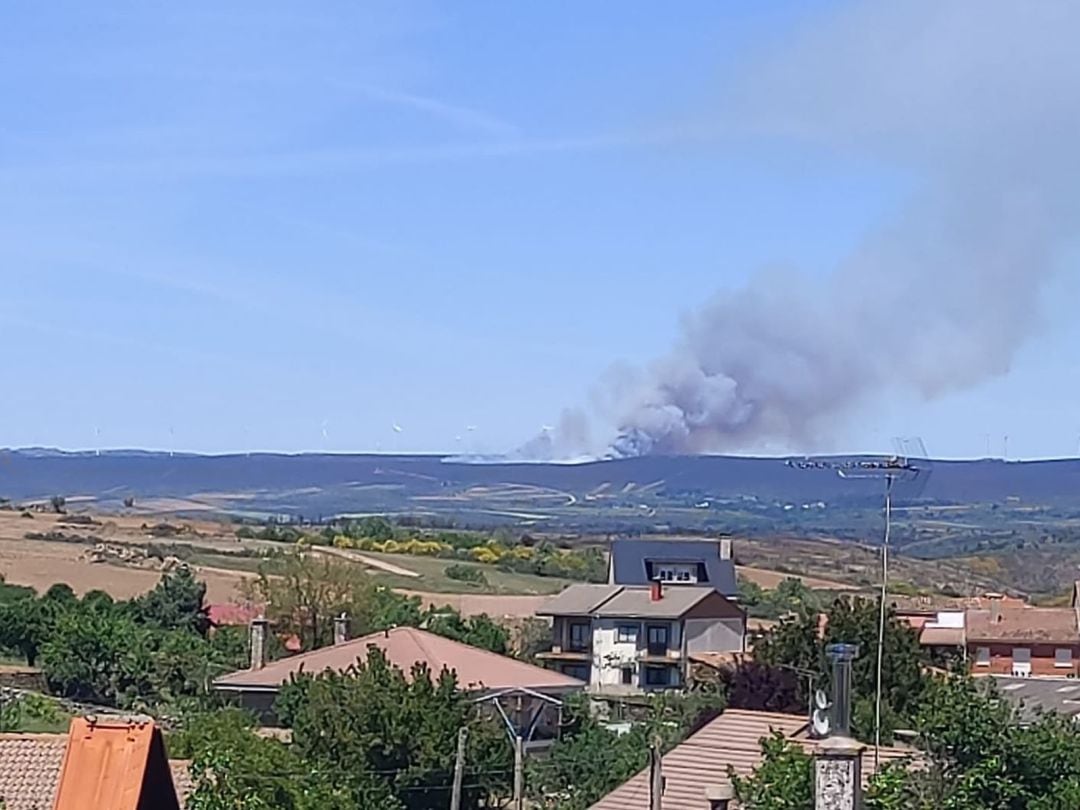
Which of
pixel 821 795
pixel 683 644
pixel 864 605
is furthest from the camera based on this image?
pixel 683 644

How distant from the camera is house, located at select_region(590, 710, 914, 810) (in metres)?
21.1

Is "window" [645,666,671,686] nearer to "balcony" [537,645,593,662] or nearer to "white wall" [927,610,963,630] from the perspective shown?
"balcony" [537,645,593,662]

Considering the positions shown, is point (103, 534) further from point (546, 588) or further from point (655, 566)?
point (655, 566)

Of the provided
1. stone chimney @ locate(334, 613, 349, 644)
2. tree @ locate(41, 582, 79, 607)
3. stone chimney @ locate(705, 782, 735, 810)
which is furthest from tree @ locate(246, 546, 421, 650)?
stone chimney @ locate(705, 782, 735, 810)

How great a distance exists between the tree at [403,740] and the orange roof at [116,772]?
17.7 meters

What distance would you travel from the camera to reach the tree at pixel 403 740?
90.6 feet

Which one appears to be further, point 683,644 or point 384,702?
point 683,644

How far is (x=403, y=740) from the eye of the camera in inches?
1100

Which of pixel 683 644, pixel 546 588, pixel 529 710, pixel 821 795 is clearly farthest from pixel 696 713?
pixel 546 588

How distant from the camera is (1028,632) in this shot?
5734cm

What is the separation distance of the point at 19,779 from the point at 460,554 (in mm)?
91165

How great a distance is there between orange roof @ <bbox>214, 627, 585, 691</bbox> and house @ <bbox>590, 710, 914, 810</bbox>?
14633 mm

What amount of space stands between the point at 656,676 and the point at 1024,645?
1088 centimetres

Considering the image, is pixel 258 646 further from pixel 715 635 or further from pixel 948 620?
pixel 948 620
